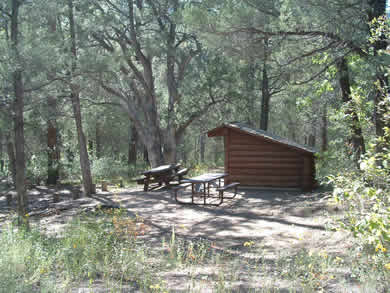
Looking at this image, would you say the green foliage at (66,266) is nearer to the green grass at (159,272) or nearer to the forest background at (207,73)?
the green grass at (159,272)

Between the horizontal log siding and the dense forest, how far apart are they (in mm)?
1657

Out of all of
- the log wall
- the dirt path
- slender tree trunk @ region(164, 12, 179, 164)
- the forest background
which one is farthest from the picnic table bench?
slender tree trunk @ region(164, 12, 179, 164)

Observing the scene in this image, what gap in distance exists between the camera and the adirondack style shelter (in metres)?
13.9

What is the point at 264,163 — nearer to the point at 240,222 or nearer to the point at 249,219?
the point at 249,219

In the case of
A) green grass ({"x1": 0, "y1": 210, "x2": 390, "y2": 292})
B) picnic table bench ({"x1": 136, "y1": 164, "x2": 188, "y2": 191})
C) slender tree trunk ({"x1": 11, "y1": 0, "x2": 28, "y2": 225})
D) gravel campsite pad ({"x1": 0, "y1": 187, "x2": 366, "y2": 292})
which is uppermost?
slender tree trunk ({"x1": 11, "y1": 0, "x2": 28, "y2": 225})

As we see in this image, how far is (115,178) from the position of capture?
2192 cm

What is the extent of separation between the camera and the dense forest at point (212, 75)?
679 centimetres

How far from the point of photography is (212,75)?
1791 centimetres

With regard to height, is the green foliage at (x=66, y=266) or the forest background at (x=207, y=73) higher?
the forest background at (x=207, y=73)

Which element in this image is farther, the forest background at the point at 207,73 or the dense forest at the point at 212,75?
the forest background at the point at 207,73

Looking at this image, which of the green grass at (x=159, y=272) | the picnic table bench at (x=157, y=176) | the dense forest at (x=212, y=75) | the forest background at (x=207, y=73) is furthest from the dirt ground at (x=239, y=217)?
the forest background at (x=207, y=73)

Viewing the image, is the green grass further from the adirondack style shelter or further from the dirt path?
the adirondack style shelter

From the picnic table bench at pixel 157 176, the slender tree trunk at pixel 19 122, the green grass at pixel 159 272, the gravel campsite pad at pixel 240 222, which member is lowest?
the gravel campsite pad at pixel 240 222

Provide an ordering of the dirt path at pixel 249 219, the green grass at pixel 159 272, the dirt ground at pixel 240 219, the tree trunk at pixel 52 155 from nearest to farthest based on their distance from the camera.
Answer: the green grass at pixel 159 272, the dirt ground at pixel 240 219, the dirt path at pixel 249 219, the tree trunk at pixel 52 155
